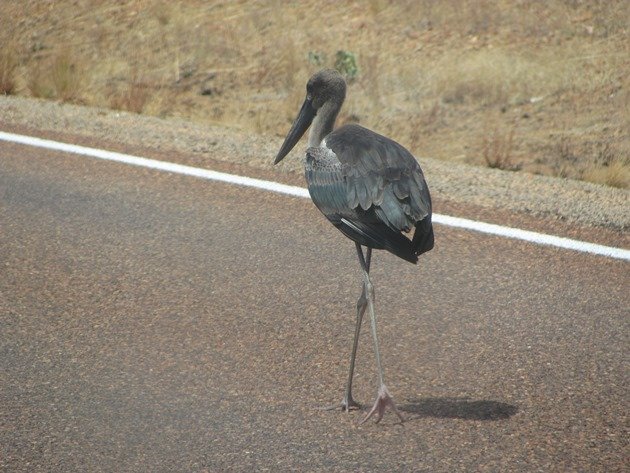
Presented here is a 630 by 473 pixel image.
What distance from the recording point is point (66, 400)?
4523mm

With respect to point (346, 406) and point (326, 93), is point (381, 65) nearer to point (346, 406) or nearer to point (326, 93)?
point (326, 93)

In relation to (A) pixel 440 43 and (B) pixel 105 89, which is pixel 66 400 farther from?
(A) pixel 440 43

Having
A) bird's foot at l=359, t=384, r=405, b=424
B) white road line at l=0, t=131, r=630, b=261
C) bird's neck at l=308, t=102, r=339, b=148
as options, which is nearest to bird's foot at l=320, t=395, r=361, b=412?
bird's foot at l=359, t=384, r=405, b=424

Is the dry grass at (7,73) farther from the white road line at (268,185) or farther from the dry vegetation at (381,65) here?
the white road line at (268,185)

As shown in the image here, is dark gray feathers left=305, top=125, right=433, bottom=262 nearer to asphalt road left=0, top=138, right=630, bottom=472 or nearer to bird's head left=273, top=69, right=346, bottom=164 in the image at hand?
bird's head left=273, top=69, right=346, bottom=164

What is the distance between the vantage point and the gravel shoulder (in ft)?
23.5

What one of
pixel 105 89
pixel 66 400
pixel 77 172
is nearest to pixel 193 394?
pixel 66 400

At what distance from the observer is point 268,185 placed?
7656mm

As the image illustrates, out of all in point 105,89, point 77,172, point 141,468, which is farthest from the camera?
point 105,89

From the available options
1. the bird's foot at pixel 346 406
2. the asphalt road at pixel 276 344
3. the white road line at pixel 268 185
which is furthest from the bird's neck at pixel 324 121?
the white road line at pixel 268 185

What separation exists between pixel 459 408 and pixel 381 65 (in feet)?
30.6

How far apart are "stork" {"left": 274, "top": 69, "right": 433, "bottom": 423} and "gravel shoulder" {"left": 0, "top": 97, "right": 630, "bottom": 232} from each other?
2.69 metres

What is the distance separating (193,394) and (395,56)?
9603mm

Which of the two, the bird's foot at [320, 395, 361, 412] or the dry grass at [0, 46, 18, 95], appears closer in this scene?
the bird's foot at [320, 395, 361, 412]
